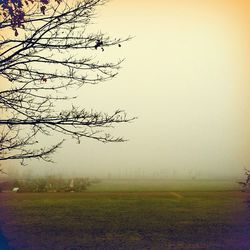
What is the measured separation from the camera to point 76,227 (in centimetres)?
1021

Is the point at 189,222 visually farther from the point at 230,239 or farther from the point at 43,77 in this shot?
the point at 43,77

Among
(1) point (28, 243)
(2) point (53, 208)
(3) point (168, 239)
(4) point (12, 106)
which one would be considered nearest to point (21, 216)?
(2) point (53, 208)

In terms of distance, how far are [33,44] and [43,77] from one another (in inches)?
23.3

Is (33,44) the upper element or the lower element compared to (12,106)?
upper

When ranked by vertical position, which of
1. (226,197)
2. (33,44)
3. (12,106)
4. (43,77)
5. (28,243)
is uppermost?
(33,44)

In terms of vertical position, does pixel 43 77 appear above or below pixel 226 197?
above

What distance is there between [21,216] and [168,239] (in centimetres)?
479

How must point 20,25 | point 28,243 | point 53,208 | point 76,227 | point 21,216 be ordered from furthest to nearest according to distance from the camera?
1. point 53,208
2. point 21,216
3. point 76,227
4. point 28,243
5. point 20,25

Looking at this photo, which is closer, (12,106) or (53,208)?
(12,106)

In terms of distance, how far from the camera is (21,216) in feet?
38.0

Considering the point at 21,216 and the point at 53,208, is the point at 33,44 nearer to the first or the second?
the point at 21,216

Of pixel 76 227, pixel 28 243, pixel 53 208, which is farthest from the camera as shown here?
pixel 53 208

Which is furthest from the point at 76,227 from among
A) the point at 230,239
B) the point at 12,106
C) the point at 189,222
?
the point at 12,106

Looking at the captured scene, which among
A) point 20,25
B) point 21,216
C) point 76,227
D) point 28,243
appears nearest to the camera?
point 20,25
